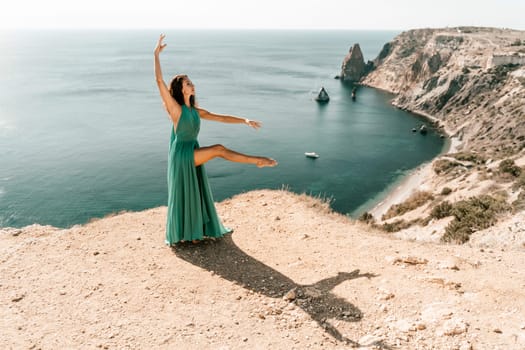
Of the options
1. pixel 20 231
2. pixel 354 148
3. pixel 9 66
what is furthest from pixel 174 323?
pixel 9 66

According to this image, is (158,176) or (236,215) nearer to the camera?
(236,215)

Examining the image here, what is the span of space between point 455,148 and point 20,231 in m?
59.8

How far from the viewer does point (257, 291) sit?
6664mm

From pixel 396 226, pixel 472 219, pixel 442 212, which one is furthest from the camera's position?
pixel 396 226

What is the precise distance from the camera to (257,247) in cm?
847

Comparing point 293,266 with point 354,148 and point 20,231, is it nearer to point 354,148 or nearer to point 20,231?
point 20,231

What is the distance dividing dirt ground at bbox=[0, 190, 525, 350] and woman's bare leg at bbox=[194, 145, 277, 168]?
1.89m

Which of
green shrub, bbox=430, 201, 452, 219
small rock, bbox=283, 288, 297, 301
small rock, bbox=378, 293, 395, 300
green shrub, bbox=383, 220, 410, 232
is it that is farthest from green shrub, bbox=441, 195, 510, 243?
small rock, bbox=283, 288, 297, 301

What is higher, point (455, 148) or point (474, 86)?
point (474, 86)

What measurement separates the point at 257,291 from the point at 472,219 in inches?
459

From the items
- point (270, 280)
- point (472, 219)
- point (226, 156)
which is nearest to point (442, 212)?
point (472, 219)

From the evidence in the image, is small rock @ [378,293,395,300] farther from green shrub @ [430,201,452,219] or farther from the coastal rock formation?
green shrub @ [430,201,452,219]

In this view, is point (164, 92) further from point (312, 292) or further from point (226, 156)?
Result: point (312, 292)

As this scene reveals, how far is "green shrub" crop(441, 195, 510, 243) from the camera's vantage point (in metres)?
13.8
